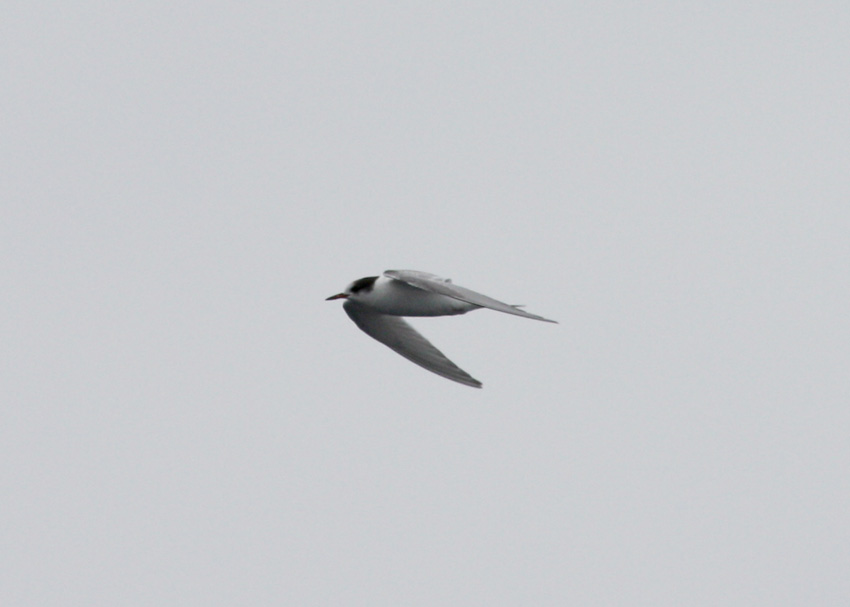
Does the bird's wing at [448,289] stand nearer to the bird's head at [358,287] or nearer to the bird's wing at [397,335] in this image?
the bird's head at [358,287]

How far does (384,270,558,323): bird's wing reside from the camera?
1622 centimetres

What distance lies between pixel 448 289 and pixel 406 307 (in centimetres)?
188

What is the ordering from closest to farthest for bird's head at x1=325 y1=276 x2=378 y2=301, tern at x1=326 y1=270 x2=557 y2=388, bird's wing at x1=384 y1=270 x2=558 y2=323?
1. bird's wing at x1=384 y1=270 x2=558 y2=323
2. tern at x1=326 y1=270 x2=557 y2=388
3. bird's head at x1=325 y1=276 x2=378 y2=301

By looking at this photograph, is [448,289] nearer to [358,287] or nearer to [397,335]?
[358,287]

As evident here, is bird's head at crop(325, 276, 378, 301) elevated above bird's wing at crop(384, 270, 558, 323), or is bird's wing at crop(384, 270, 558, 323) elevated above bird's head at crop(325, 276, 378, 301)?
bird's head at crop(325, 276, 378, 301)

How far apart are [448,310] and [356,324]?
247 cm

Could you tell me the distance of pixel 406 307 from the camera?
19938mm

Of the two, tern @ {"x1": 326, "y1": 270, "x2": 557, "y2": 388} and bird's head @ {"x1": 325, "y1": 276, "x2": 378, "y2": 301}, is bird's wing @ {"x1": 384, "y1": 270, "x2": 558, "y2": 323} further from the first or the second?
bird's head @ {"x1": 325, "y1": 276, "x2": 378, "y2": 301}

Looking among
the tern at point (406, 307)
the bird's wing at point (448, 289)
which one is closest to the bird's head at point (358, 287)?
the tern at point (406, 307)

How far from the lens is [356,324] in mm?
21797

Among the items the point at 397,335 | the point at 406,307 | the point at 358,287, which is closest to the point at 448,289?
the point at 406,307

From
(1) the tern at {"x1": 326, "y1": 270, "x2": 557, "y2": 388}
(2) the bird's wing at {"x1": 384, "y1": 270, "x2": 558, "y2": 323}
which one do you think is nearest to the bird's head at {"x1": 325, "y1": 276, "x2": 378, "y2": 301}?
(1) the tern at {"x1": 326, "y1": 270, "x2": 557, "y2": 388}

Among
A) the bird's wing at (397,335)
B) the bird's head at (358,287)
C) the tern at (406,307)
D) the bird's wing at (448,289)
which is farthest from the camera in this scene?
the bird's wing at (397,335)

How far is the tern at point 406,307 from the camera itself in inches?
762
